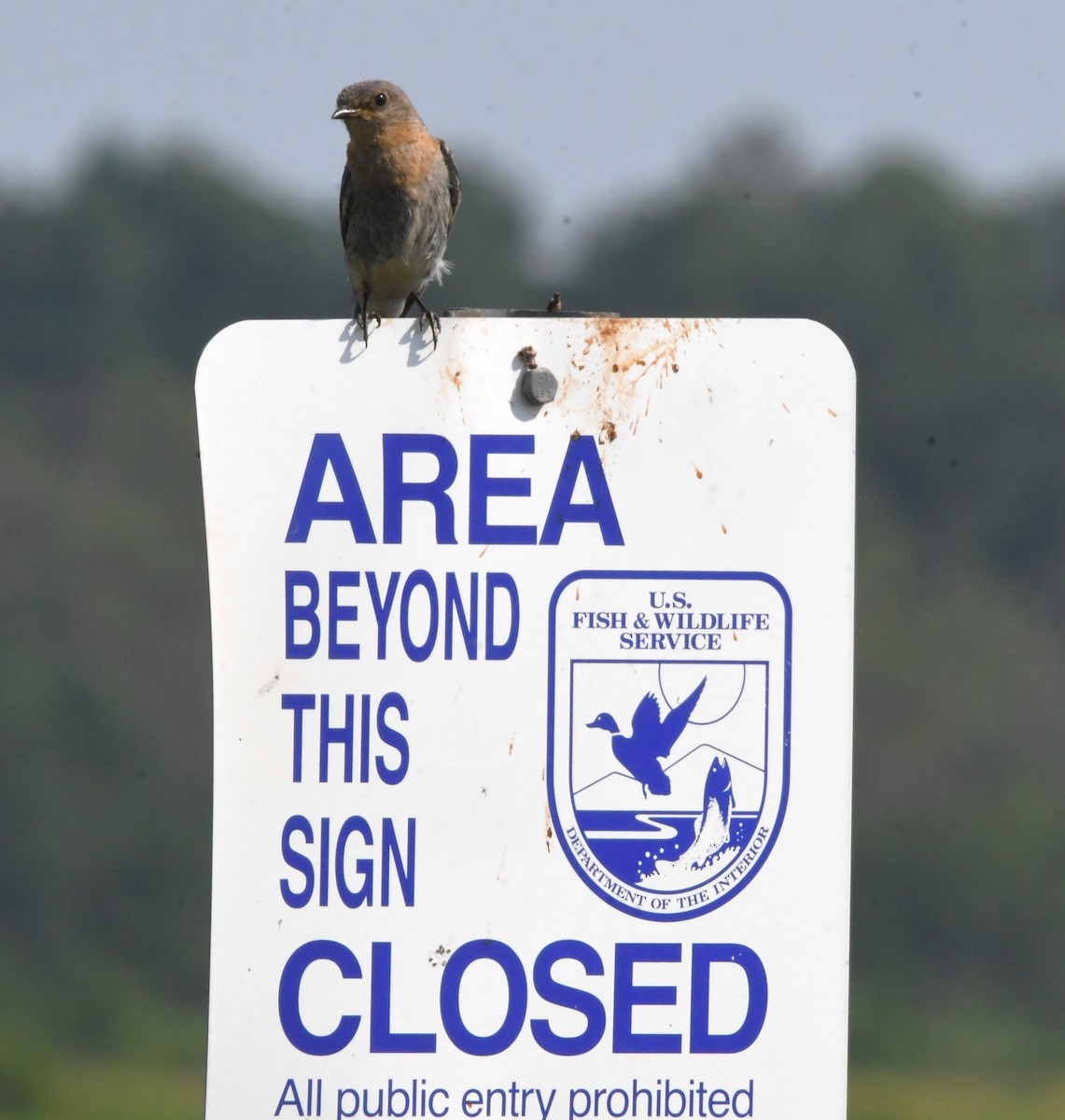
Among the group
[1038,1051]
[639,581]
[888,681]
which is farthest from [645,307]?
[639,581]

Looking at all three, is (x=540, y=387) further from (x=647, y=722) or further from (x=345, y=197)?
(x=345, y=197)

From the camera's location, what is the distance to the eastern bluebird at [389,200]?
4801 mm

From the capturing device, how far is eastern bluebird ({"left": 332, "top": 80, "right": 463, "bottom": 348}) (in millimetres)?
4801

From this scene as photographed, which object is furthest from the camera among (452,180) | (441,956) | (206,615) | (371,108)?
(206,615)

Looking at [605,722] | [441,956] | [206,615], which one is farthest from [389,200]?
[206,615]

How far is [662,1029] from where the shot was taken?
2.50 metres

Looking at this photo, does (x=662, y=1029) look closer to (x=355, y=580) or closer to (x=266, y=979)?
(x=266, y=979)

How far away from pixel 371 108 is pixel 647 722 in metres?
2.74

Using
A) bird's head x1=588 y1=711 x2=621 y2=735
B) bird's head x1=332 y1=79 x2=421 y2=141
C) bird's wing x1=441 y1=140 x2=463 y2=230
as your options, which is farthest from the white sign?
bird's wing x1=441 y1=140 x2=463 y2=230

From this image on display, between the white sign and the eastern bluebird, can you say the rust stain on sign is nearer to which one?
the white sign

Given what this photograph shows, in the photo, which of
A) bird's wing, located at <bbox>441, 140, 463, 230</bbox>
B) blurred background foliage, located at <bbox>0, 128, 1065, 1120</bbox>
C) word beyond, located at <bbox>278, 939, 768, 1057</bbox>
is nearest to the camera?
word beyond, located at <bbox>278, 939, 768, 1057</bbox>

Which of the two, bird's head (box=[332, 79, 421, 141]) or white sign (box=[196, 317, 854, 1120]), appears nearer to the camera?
white sign (box=[196, 317, 854, 1120])

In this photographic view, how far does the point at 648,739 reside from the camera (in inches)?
98.6

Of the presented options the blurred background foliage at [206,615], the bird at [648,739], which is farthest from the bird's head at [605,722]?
the blurred background foliage at [206,615]
